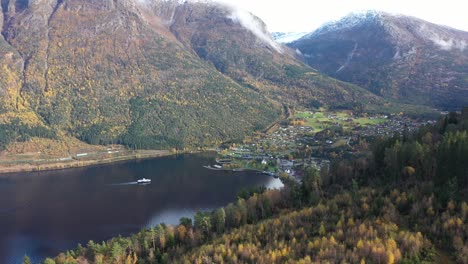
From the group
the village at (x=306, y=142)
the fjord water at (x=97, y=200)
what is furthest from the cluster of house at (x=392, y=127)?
the fjord water at (x=97, y=200)

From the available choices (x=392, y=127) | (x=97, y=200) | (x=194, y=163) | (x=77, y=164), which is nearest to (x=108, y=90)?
(x=77, y=164)

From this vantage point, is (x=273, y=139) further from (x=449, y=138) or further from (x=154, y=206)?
(x=449, y=138)

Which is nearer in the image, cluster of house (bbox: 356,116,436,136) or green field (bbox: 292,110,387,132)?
cluster of house (bbox: 356,116,436,136)

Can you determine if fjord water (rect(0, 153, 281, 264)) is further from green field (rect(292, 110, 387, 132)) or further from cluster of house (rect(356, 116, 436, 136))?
green field (rect(292, 110, 387, 132))

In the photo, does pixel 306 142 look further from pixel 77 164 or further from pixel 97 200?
A: pixel 97 200

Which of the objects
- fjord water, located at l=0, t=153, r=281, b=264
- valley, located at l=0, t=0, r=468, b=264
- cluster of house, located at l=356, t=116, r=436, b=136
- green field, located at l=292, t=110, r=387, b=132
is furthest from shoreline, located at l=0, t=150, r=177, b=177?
cluster of house, located at l=356, t=116, r=436, b=136

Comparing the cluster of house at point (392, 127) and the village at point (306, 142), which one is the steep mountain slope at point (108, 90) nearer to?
the village at point (306, 142)

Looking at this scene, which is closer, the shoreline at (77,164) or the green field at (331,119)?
the shoreline at (77,164)
